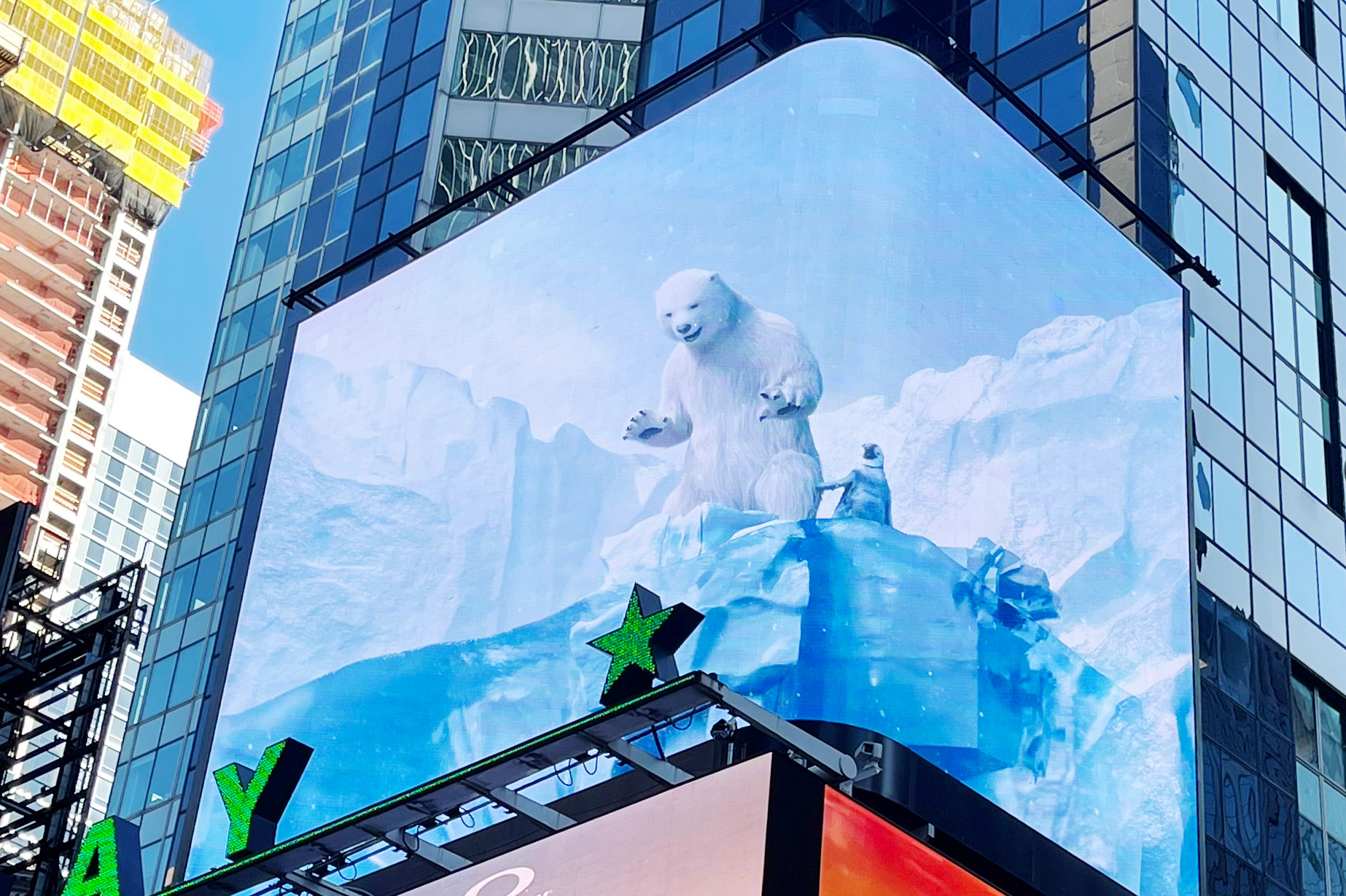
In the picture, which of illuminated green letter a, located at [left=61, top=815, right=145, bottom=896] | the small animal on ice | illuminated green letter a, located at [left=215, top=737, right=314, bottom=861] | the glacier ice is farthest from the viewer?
the small animal on ice

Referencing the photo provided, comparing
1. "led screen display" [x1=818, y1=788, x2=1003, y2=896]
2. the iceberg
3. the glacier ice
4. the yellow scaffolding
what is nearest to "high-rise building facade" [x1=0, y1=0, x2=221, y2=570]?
the yellow scaffolding

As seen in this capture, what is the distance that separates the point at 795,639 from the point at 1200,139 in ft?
67.4

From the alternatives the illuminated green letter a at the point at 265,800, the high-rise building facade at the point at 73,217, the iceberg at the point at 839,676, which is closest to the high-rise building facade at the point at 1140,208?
the iceberg at the point at 839,676

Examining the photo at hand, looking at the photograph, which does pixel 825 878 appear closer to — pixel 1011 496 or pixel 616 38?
pixel 1011 496

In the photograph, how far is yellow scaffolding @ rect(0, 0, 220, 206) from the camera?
157 meters

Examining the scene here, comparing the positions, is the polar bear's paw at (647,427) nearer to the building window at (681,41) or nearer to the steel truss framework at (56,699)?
the steel truss framework at (56,699)

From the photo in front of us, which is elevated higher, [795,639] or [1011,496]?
[1011,496]

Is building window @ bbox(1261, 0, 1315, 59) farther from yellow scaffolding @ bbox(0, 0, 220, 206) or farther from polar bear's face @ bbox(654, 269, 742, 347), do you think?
yellow scaffolding @ bbox(0, 0, 220, 206)

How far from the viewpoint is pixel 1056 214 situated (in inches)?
1810

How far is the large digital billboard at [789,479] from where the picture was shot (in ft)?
128

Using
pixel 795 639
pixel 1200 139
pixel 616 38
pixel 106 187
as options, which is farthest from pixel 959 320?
pixel 106 187

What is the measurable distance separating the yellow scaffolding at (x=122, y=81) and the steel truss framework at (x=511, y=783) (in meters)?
134

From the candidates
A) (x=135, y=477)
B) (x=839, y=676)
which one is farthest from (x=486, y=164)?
(x=135, y=477)

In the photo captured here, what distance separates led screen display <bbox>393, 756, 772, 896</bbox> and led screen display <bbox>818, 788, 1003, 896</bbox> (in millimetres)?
856
